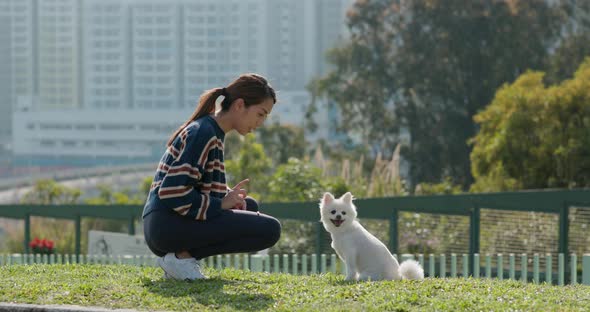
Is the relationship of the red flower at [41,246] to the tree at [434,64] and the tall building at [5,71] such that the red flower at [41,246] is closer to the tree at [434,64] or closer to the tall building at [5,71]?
the tree at [434,64]

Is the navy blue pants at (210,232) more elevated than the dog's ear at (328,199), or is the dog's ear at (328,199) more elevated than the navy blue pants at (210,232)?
the dog's ear at (328,199)

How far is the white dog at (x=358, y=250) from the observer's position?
23.6 feet

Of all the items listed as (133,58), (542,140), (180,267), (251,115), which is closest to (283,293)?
(180,267)

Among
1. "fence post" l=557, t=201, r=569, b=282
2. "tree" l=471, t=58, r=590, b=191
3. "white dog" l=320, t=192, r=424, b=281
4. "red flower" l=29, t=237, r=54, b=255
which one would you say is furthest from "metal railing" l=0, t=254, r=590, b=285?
"tree" l=471, t=58, r=590, b=191

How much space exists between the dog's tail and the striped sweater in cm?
125

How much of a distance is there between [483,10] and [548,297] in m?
31.9

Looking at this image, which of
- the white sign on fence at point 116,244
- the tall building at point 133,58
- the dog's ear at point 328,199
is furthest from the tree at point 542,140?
the tall building at point 133,58

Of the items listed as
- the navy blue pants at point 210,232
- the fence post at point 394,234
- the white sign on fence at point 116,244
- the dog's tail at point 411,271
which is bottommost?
the white sign on fence at point 116,244

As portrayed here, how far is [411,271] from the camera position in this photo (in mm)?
7207

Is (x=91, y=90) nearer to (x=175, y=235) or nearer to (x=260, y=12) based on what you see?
(x=260, y=12)

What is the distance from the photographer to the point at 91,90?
177625 mm

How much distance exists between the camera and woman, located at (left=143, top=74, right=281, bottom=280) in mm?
6672

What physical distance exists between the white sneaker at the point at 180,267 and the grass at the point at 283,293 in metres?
0.09

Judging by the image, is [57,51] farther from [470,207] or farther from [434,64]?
[470,207]
